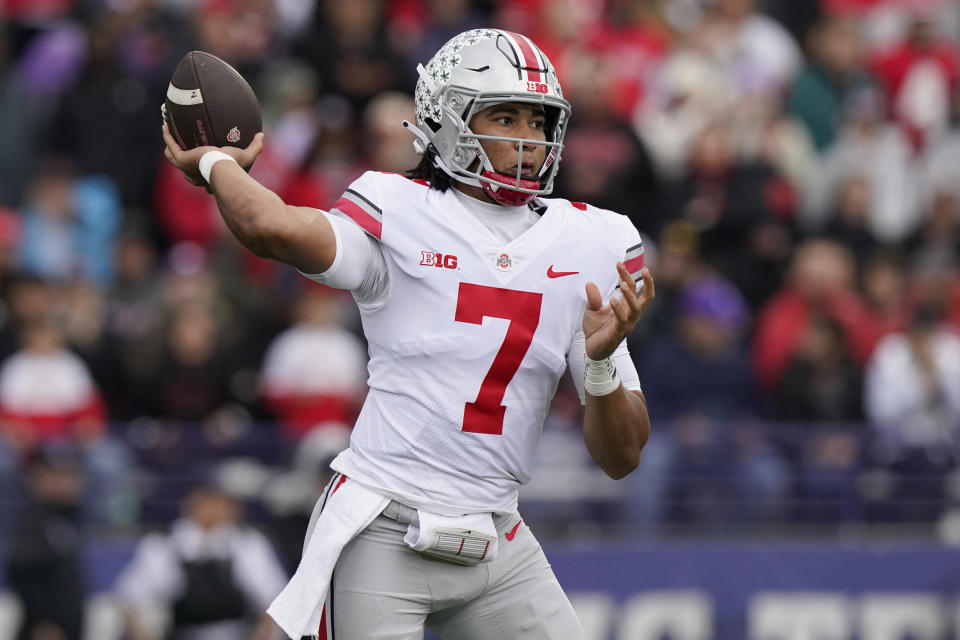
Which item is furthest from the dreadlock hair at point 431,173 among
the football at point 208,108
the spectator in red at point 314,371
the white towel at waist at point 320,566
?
the spectator in red at point 314,371

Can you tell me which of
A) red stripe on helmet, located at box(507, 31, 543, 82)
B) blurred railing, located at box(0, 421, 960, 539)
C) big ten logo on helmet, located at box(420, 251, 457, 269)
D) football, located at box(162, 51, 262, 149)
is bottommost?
blurred railing, located at box(0, 421, 960, 539)

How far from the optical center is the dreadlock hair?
4.47 metres

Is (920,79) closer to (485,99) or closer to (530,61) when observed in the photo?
(530,61)

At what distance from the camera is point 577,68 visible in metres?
10.5

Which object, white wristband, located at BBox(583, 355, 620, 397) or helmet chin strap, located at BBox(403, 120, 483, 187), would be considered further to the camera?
helmet chin strap, located at BBox(403, 120, 483, 187)

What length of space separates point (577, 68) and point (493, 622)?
6.56 m

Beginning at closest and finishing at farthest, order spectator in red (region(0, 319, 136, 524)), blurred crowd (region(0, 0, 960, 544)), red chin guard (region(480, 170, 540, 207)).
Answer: red chin guard (region(480, 170, 540, 207))
spectator in red (region(0, 319, 136, 524))
blurred crowd (region(0, 0, 960, 544))

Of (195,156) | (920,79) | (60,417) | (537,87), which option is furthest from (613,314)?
(920,79)

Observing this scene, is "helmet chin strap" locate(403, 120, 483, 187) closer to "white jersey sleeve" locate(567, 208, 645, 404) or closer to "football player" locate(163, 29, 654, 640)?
"football player" locate(163, 29, 654, 640)

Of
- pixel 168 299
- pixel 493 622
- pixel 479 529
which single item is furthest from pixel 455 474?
pixel 168 299

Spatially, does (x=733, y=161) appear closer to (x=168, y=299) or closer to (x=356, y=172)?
(x=356, y=172)

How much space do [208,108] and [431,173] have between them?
2.13 ft

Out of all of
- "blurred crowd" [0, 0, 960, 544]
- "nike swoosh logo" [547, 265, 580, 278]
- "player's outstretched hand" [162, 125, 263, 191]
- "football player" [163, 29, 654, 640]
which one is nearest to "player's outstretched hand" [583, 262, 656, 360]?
"football player" [163, 29, 654, 640]

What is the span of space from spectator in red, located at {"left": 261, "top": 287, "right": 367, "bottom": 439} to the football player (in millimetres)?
4629
